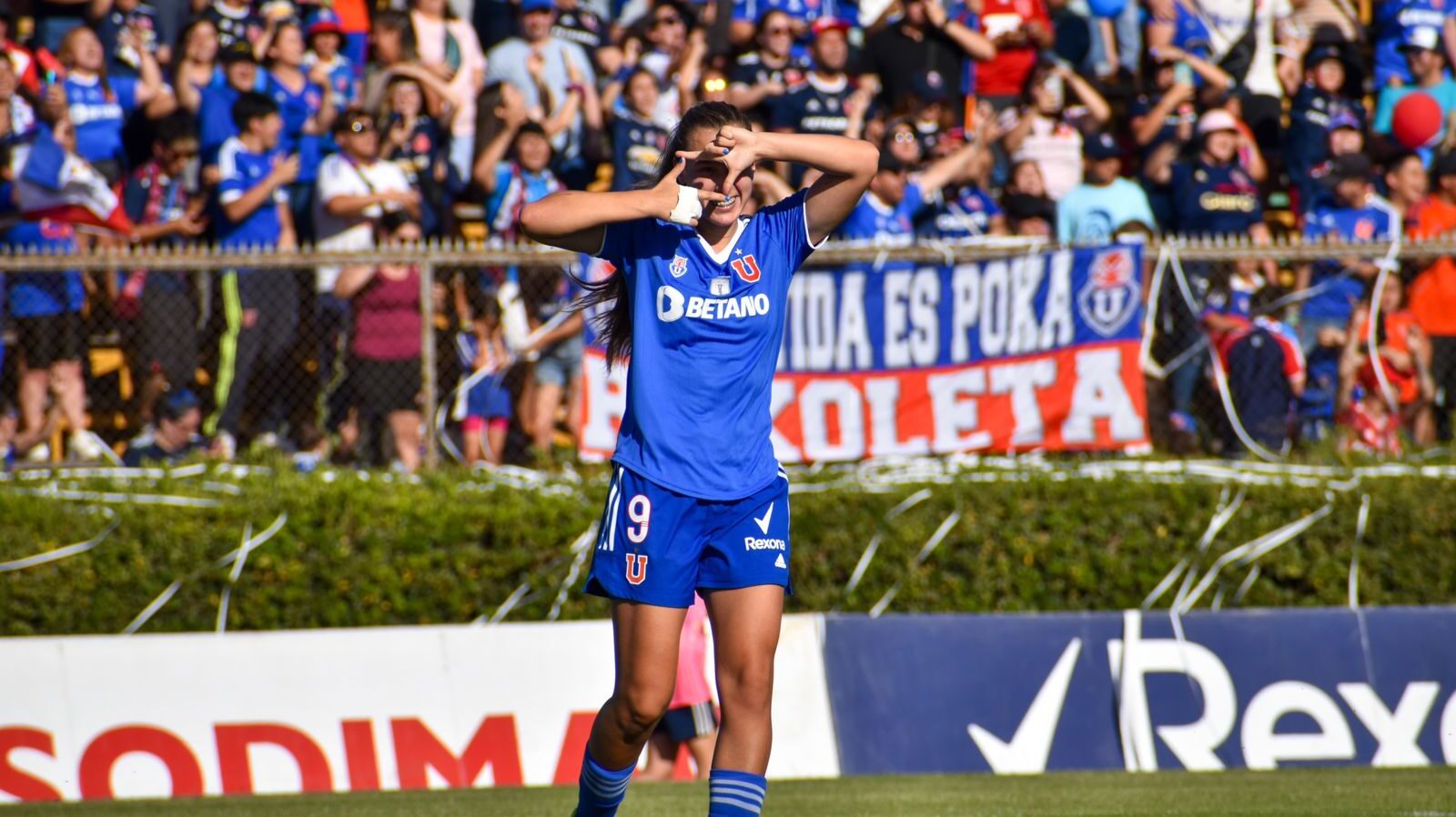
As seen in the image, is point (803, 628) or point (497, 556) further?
point (497, 556)

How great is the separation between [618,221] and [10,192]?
26.1 feet

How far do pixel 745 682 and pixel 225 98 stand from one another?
8.96 meters

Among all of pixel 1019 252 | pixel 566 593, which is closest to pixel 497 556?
pixel 566 593

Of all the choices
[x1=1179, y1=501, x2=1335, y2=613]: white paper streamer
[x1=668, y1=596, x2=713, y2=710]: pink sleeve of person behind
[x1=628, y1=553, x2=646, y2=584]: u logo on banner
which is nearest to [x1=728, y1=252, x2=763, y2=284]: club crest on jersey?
[x1=628, y1=553, x2=646, y2=584]: u logo on banner

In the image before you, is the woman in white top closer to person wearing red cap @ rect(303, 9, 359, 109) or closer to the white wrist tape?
person wearing red cap @ rect(303, 9, 359, 109)

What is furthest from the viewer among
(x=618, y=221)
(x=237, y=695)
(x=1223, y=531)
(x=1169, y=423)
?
(x=1169, y=423)

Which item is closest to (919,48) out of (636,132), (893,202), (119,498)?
(893,202)

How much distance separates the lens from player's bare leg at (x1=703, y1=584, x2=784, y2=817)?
484 centimetres

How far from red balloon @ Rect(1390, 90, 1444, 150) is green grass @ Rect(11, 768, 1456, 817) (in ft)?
22.4

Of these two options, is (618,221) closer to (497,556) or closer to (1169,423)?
(497,556)

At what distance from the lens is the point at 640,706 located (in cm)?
495

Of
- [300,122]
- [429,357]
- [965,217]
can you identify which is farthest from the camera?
[300,122]

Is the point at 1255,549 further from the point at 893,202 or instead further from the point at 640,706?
the point at 640,706

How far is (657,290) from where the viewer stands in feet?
16.2
